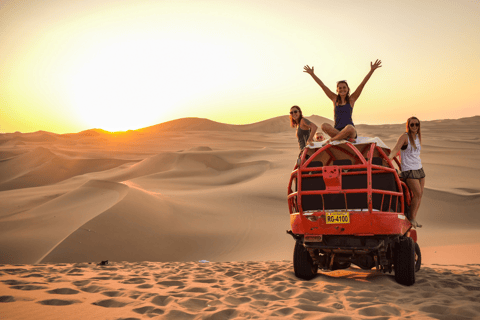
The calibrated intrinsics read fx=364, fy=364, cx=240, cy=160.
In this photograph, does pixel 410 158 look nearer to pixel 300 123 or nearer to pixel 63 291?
pixel 300 123

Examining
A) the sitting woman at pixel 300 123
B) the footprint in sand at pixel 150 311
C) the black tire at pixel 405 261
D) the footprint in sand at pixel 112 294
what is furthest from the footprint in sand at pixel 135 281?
the black tire at pixel 405 261

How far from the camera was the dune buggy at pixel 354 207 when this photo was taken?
190 inches

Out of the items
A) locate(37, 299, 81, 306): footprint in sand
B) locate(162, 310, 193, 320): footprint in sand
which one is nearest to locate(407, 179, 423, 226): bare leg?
locate(162, 310, 193, 320): footprint in sand

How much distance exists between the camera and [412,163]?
584 centimetres

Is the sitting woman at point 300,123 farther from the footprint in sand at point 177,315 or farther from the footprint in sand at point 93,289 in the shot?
the footprint in sand at point 93,289

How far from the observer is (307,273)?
5.64 meters

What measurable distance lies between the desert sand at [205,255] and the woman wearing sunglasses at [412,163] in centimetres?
125

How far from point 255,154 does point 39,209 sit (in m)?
22.0

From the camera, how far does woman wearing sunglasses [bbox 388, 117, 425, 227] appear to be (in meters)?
5.74

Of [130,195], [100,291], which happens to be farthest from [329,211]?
[130,195]

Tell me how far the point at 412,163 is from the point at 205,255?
687cm

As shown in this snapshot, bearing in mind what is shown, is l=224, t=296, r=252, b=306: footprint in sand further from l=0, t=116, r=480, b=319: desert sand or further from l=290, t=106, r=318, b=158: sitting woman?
l=290, t=106, r=318, b=158: sitting woman

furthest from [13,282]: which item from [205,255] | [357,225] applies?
[205,255]

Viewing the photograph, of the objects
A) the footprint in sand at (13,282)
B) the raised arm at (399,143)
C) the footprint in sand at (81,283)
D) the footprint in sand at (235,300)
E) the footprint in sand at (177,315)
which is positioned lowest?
the footprint in sand at (235,300)
